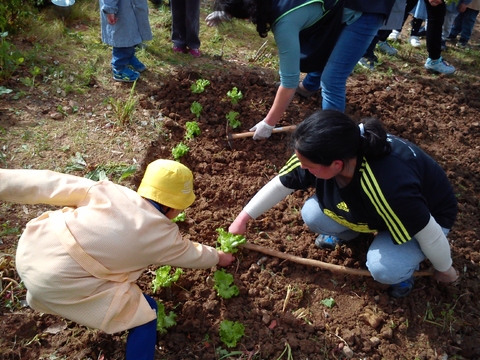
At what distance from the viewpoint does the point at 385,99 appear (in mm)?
4500

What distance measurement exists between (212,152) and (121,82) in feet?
4.47

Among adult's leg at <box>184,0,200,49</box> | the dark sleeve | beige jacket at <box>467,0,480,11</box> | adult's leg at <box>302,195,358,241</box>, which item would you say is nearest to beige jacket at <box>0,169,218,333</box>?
the dark sleeve

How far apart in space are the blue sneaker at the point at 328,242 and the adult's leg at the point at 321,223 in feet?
0.23

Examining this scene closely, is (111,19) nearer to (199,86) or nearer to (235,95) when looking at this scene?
(199,86)

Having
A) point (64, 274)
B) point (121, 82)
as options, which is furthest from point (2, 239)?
point (121, 82)

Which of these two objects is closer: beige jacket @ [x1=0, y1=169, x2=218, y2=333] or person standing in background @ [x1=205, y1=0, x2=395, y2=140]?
beige jacket @ [x1=0, y1=169, x2=218, y2=333]

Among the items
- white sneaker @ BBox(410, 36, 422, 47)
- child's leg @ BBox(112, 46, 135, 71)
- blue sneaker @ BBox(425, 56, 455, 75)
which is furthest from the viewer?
white sneaker @ BBox(410, 36, 422, 47)

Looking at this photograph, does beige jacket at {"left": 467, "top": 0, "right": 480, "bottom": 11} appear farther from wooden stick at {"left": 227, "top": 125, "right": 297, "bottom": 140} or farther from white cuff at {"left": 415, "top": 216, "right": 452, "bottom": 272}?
white cuff at {"left": 415, "top": 216, "right": 452, "bottom": 272}

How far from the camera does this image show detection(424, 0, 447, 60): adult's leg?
4.79m

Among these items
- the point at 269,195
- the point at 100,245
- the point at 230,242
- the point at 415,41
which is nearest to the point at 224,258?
the point at 230,242

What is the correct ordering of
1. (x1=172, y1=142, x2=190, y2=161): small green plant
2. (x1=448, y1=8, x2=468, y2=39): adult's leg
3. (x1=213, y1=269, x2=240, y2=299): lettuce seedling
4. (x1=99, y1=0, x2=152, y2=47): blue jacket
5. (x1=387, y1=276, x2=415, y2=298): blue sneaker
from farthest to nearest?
1. (x1=448, y1=8, x2=468, y2=39): adult's leg
2. (x1=99, y1=0, x2=152, y2=47): blue jacket
3. (x1=172, y1=142, x2=190, y2=161): small green plant
4. (x1=387, y1=276, x2=415, y2=298): blue sneaker
5. (x1=213, y1=269, x2=240, y2=299): lettuce seedling

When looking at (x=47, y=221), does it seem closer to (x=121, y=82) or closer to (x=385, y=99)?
(x=121, y=82)

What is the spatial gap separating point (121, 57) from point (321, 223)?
8.90ft

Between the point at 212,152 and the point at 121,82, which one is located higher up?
the point at 121,82
